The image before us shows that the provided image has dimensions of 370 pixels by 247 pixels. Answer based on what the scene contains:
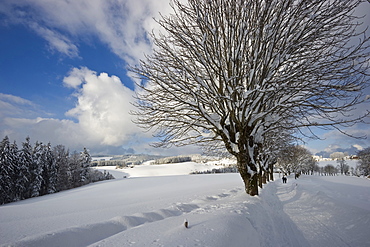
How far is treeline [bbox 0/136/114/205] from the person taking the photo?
2652cm

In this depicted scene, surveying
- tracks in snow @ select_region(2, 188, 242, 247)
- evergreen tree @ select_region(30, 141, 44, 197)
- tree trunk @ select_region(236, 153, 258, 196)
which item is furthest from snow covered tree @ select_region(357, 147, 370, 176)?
evergreen tree @ select_region(30, 141, 44, 197)

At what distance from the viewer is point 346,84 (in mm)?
4527

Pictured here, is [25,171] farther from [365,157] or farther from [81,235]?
[365,157]

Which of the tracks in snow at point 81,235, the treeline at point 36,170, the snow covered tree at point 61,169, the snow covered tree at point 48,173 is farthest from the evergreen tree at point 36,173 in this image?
the tracks in snow at point 81,235

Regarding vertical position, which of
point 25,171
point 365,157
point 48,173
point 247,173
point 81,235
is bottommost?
point 48,173

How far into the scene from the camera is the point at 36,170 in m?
31.1

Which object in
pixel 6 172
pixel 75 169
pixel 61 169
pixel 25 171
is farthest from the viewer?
pixel 75 169

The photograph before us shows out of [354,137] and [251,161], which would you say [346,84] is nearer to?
[354,137]

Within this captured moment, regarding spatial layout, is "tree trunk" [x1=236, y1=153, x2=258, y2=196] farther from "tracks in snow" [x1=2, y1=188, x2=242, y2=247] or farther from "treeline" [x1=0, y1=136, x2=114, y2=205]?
"treeline" [x1=0, y1=136, x2=114, y2=205]

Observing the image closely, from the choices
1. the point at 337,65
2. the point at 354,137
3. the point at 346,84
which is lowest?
the point at 354,137

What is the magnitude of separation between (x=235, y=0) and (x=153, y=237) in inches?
245

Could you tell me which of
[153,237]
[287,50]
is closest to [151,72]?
[287,50]

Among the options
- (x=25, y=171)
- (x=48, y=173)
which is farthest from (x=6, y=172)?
(x=48, y=173)

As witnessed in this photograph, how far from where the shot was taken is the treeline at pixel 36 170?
26516 millimetres
